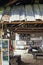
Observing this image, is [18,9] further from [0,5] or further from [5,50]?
[5,50]

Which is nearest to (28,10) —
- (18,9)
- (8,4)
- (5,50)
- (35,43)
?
(18,9)

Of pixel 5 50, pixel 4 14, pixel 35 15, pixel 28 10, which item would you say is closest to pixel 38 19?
pixel 35 15

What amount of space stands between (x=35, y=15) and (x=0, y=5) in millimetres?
1358

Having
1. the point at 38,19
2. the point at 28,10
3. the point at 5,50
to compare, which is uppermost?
the point at 28,10

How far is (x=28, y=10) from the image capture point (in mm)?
5469

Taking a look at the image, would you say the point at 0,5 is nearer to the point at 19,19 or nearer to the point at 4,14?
the point at 4,14

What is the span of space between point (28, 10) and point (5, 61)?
212 cm

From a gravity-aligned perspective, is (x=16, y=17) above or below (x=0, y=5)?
below

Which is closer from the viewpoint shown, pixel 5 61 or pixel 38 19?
pixel 38 19

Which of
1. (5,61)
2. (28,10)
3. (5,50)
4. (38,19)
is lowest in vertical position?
(5,61)

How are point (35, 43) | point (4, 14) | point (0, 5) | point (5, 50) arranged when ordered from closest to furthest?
point (4, 14) < point (0, 5) < point (5, 50) < point (35, 43)

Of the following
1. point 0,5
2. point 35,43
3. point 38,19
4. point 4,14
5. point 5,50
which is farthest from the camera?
point 35,43

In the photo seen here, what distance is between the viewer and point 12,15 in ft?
17.4

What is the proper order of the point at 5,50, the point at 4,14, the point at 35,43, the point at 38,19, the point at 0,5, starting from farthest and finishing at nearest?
1. the point at 35,43
2. the point at 5,50
3. the point at 0,5
4. the point at 4,14
5. the point at 38,19
